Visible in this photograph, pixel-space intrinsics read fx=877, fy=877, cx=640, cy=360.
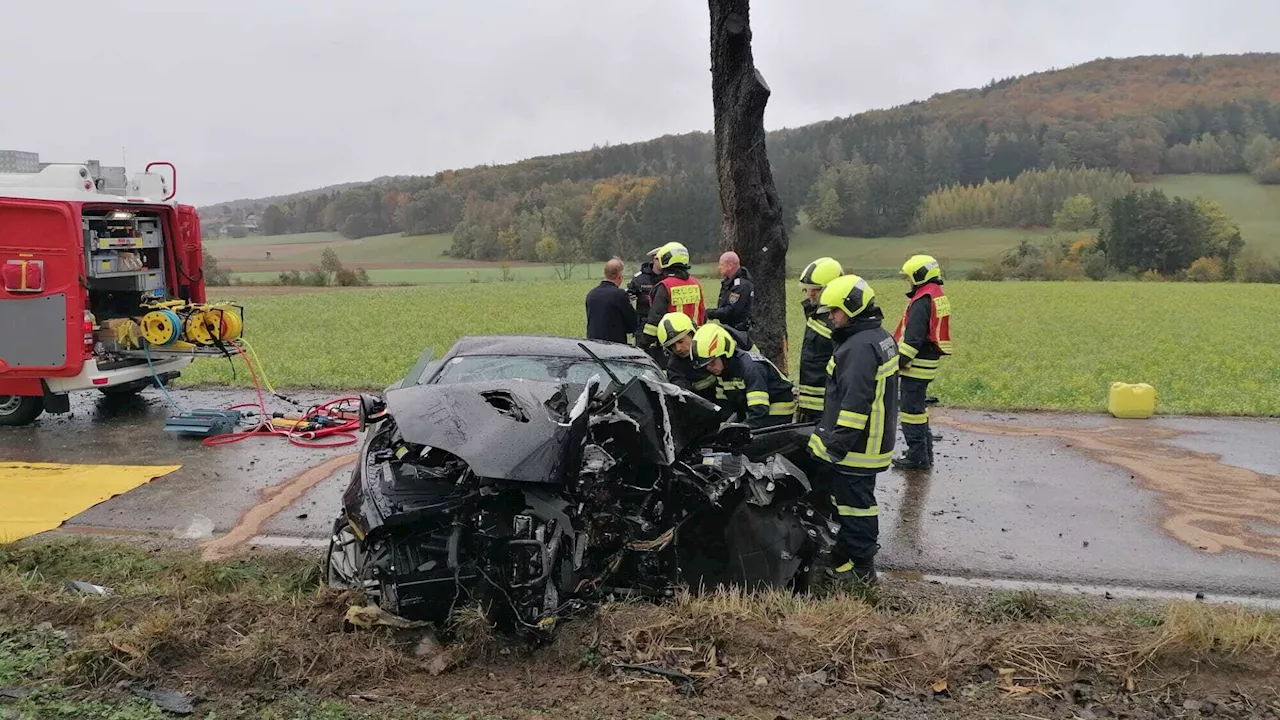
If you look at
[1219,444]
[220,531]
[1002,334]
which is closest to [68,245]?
[220,531]

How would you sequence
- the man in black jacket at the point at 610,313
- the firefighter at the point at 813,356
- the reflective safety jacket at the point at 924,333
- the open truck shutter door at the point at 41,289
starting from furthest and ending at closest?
the man in black jacket at the point at 610,313
the open truck shutter door at the point at 41,289
the reflective safety jacket at the point at 924,333
the firefighter at the point at 813,356

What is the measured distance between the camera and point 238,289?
4650 centimetres

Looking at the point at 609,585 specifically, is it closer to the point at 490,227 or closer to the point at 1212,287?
the point at 1212,287

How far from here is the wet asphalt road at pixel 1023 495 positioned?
5.90 metres

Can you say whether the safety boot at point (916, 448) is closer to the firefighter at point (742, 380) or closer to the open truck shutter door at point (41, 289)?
the firefighter at point (742, 380)

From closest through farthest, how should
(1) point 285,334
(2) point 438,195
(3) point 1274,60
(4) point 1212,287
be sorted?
1. (1) point 285,334
2. (4) point 1212,287
3. (2) point 438,195
4. (3) point 1274,60

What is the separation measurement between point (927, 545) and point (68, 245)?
8.67 m

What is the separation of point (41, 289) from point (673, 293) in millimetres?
6421

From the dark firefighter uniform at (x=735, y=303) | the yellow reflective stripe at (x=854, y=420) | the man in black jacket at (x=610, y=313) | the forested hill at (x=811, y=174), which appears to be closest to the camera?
the yellow reflective stripe at (x=854, y=420)

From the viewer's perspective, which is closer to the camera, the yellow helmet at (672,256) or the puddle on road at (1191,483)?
the puddle on road at (1191,483)

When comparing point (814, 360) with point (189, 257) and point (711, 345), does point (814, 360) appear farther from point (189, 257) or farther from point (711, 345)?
point (189, 257)

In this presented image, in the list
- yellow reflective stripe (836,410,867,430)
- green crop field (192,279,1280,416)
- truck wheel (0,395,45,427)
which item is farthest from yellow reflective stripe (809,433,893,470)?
truck wheel (0,395,45,427)

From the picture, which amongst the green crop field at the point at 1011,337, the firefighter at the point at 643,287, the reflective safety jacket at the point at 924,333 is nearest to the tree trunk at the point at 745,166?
the firefighter at the point at 643,287

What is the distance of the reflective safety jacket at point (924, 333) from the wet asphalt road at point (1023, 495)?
1.02 meters
